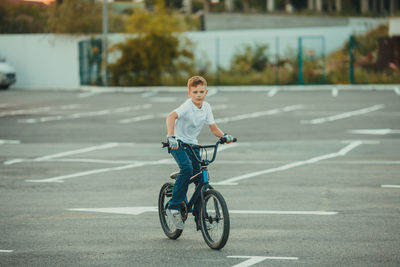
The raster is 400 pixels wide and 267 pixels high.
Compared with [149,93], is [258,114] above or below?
below

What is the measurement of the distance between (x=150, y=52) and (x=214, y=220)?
90.1 ft

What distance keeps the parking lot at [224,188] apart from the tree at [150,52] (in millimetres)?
10882

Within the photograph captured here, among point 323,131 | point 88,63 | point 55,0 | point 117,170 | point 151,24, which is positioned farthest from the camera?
point 55,0

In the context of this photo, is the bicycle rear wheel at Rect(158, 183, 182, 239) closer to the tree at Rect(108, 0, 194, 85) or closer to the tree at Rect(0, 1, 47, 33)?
the tree at Rect(108, 0, 194, 85)

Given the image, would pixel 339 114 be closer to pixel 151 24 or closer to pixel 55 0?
pixel 151 24

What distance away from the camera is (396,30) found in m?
34.4

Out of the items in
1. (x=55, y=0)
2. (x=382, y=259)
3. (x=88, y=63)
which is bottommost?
(x=382, y=259)

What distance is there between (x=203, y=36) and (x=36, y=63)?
29.2ft

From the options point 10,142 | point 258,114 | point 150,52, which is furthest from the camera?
point 150,52

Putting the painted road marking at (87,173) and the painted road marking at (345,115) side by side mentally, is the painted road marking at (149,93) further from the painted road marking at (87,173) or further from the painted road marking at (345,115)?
the painted road marking at (87,173)

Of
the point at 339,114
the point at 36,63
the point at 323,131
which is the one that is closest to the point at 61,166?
the point at 323,131

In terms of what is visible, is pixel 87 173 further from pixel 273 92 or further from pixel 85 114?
pixel 273 92

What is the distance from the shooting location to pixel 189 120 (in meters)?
7.34

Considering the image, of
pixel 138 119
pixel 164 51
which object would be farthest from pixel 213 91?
pixel 138 119
